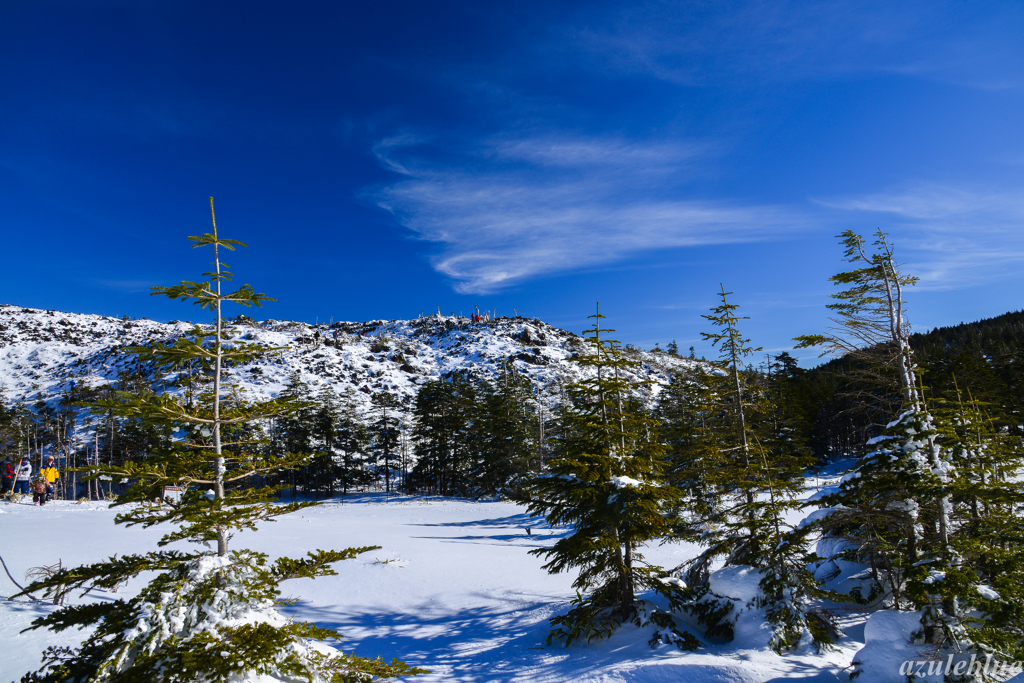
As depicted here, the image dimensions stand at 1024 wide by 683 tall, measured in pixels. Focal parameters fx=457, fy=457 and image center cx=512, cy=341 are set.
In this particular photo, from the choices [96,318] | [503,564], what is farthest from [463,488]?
[96,318]

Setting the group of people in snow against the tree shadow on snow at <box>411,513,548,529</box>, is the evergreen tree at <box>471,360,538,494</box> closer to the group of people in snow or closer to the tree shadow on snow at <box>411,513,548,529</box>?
the tree shadow on snow at <box>411,513,548,529</box>

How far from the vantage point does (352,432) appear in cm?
4712

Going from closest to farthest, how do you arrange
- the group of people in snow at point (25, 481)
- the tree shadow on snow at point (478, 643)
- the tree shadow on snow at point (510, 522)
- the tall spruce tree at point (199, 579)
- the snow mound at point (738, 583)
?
the tall spruce tree at point (199, 579) < the tree shadow on snow at point (478, 643) < the snow mound at point (738, 583) < the tree shadow on snow at point (510, 522) < the group of people in snow at point (25, 481)

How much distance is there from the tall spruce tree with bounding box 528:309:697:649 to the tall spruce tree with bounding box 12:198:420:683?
18.9 feet

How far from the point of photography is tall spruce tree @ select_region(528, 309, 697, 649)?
33.4 feet

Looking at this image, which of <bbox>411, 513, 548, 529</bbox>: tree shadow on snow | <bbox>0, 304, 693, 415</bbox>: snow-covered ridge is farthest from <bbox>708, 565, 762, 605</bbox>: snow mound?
<bbox>0, 304, 693, 415</bbox>: snow-covered ridge

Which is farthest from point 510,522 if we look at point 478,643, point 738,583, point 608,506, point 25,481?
point 25,481

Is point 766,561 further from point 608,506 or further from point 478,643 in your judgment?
point 478,643

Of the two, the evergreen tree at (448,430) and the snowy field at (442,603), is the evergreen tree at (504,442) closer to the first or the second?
the evergreen tree at (448,430)

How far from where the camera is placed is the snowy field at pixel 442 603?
9.12 metres

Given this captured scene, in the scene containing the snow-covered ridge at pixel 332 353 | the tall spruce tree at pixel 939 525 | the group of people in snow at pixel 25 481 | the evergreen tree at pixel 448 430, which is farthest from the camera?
the snow-covered ridge at pixel 332 353

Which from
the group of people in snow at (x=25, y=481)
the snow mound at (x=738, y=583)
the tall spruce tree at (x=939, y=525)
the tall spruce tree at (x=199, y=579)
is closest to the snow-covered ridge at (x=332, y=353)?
the group of people in snow at (x=25, y=481)

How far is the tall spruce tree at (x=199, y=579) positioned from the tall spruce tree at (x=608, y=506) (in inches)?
227

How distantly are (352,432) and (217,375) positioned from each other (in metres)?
44.2
